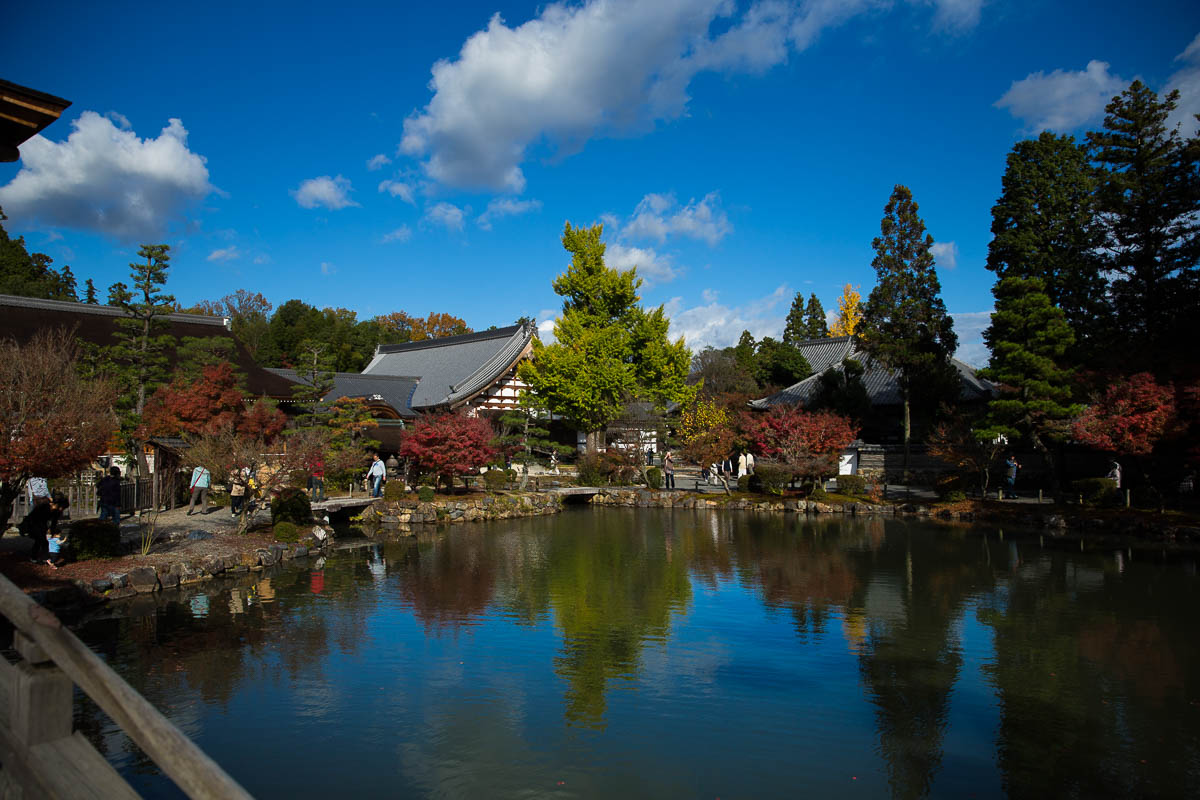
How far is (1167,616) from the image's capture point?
10.2 m

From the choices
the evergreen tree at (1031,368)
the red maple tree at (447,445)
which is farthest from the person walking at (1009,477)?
the red maple tree at (447,445)

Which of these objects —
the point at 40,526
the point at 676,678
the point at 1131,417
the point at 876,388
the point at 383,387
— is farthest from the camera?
the point at 383,387

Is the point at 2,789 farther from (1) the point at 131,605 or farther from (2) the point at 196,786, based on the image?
(1) the point at 131,605

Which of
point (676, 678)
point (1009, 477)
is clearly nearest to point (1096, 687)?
point (676, 678)

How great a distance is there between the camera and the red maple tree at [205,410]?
16.8 m

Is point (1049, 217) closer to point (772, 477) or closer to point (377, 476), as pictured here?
point (772, 477)

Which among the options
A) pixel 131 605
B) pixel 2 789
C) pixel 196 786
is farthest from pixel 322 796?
pixel 131 605

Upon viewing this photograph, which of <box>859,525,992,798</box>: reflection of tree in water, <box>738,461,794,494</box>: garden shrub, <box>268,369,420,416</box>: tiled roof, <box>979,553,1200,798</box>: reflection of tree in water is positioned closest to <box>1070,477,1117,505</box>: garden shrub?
<box>859,525,992,798</box>: reflection of tree in water

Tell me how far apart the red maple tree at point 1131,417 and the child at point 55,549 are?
20.5 m

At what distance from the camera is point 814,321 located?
4862 cm

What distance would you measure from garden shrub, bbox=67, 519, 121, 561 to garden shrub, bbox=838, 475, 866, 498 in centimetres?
1947

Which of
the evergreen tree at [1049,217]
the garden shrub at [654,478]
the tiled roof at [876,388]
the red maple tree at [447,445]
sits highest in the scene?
the evergreen tree at [1049,217]

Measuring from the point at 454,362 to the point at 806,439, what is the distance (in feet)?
58.9

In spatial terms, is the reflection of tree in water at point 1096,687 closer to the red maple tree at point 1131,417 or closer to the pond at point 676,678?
the pond at point 676,678
